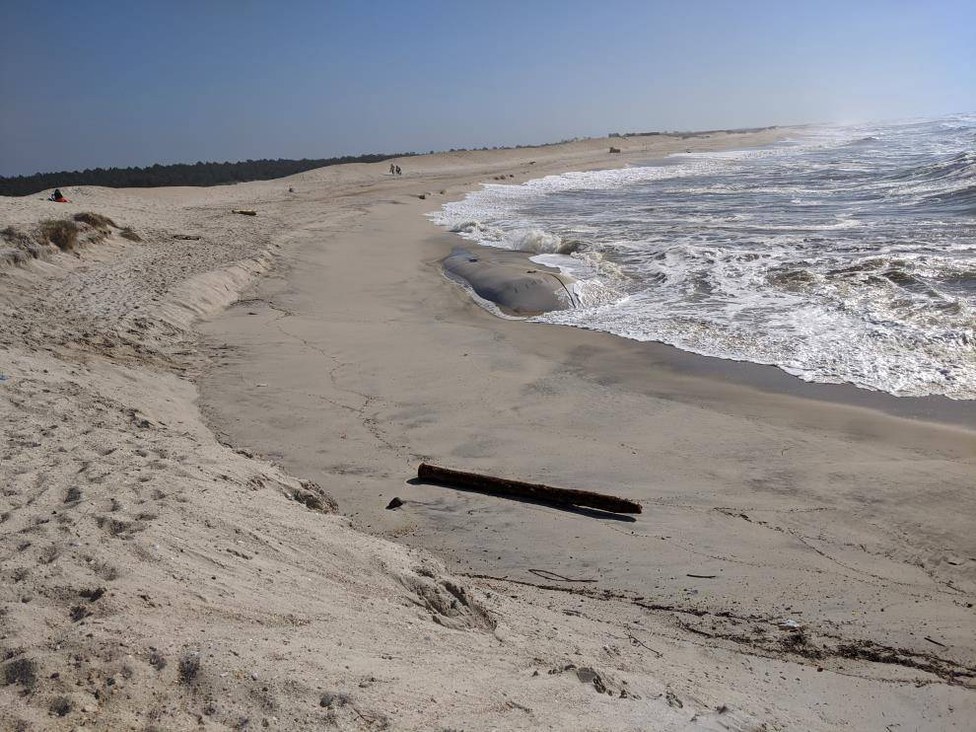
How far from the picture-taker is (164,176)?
36531 millimetres

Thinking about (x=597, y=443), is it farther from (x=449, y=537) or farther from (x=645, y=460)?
(x=449, y=537)

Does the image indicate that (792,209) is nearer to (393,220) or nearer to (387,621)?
(393,220)

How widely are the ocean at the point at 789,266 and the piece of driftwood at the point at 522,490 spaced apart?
377 centimetres

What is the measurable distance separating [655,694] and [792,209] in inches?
751

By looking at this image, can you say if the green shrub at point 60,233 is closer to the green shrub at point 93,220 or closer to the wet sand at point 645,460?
the green shrub at point 93,220

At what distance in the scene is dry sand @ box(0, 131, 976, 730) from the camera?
8.71ft

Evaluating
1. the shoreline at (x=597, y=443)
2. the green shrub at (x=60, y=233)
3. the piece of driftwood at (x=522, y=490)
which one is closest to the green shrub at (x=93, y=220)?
the green shrub at (x=60, y=233)

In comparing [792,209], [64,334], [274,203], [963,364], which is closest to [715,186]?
[792,209]

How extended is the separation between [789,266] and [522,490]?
9.19 m

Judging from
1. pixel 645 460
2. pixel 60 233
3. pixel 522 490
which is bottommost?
pixel 645 460

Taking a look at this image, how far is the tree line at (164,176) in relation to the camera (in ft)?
104

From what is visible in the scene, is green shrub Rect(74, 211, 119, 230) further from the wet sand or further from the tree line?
the tree line

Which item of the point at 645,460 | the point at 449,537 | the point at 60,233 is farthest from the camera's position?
the point at 60,233

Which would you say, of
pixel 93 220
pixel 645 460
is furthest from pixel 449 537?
pixel 93 220
